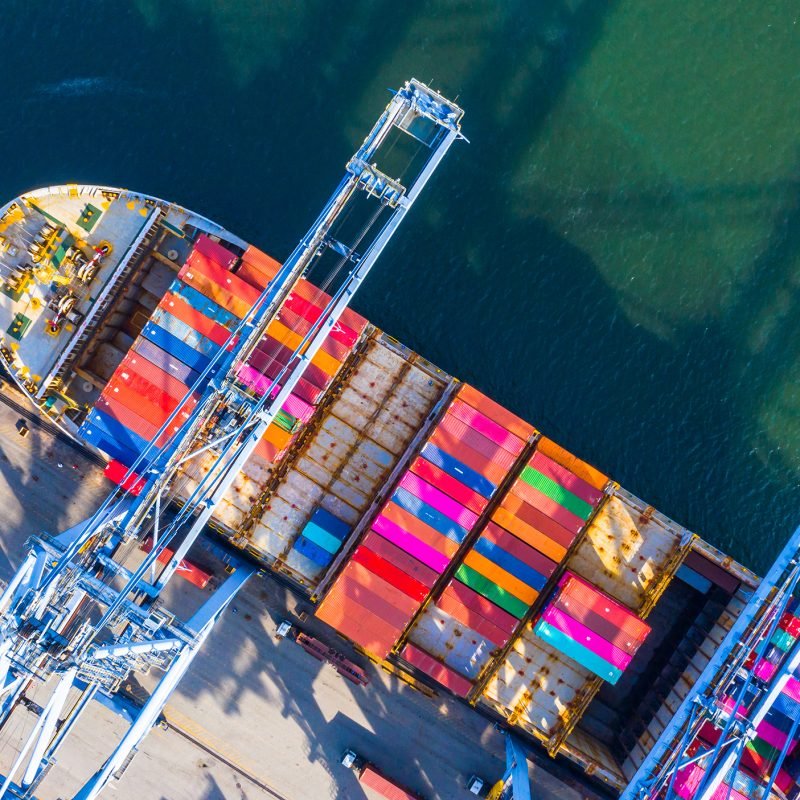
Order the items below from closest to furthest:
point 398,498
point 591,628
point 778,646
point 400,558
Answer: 1. point 778,646
2. point 591,628
3. point 398,498
4. point 400,558

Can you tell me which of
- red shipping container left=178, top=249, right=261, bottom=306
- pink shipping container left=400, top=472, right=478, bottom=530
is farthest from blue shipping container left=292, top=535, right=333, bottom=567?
red shipping container left=178, top=249, right=261, bottom=306

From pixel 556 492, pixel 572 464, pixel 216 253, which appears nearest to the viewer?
pixel 556 492

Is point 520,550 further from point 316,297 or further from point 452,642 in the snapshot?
point 316,297

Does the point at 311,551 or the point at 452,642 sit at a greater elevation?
the point at 452,642

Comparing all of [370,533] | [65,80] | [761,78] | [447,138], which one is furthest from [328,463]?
[761,78]

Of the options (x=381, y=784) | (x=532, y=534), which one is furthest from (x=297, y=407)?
(x=381, y=784)

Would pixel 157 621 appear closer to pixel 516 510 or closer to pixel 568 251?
pixel 516 510
